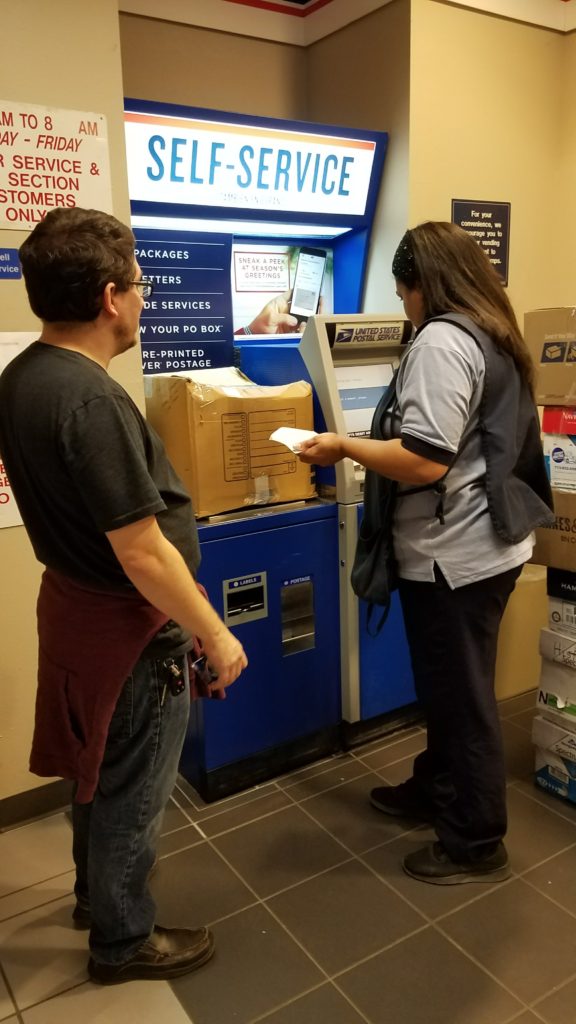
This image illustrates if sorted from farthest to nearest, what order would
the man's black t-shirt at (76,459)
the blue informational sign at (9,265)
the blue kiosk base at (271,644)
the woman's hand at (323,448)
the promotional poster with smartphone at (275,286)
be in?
the promotional poster with smartphone at (275,286) < the blue kiosk base at (271,644) < the blue informational sign at (9,265) < the woman's hand at (323,448) < the man's black t-shirt at (76,459)

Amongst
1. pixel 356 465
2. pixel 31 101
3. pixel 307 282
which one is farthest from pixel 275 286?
pixel 31 101

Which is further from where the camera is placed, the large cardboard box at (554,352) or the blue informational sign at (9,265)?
the large cardboard box at (554,352)

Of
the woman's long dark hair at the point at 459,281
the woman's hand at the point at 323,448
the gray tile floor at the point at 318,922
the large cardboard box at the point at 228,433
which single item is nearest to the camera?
the gray tile floor at the point at 318,922

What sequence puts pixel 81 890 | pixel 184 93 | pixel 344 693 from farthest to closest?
pixel 184 93 → pixel 344 693 → pixel 81 890

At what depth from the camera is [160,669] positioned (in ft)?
5.13

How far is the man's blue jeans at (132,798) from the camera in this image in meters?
1.56

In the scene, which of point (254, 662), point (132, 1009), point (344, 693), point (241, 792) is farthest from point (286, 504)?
point (132, 1009)

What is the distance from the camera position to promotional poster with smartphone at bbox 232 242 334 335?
2953mm

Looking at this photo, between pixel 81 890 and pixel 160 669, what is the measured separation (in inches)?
30.6

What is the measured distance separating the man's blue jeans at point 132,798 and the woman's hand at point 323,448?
68 cm

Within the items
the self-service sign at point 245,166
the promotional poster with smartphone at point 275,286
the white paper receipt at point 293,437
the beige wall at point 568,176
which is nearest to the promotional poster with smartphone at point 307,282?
the promotional poster with smartphone at point 275,286

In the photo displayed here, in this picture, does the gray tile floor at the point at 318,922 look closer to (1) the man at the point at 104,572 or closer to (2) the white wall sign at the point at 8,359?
(1) the man at the point at 104,572

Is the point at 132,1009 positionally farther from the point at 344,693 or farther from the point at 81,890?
the point at 344,693

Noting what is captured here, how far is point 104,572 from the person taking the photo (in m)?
1.44
